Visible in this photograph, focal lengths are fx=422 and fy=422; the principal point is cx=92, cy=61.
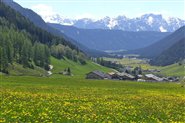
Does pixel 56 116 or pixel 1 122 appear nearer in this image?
pixel 1 122

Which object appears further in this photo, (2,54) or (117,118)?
(2,54)

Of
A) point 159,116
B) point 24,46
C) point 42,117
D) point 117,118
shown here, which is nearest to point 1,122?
point 42,117

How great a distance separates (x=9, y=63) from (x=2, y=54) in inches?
742

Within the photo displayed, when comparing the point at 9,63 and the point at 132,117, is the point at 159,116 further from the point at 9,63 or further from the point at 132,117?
the point at 9,63

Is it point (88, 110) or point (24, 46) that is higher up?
point (24, 46)

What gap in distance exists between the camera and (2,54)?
15850 centimetres

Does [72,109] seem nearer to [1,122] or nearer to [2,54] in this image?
[1,122]

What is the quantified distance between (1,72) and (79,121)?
435 ft

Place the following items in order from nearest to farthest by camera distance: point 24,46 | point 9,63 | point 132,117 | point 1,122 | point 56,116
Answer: point 1,122
point 56,116
point 132,117
point 9,63
point 24,46

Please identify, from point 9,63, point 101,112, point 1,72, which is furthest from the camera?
point 9,63

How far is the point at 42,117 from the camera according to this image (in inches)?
1056

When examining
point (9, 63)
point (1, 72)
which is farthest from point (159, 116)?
point (9, 63)

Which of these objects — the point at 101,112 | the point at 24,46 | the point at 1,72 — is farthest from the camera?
the point at 24,46

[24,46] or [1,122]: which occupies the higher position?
[24,46]
